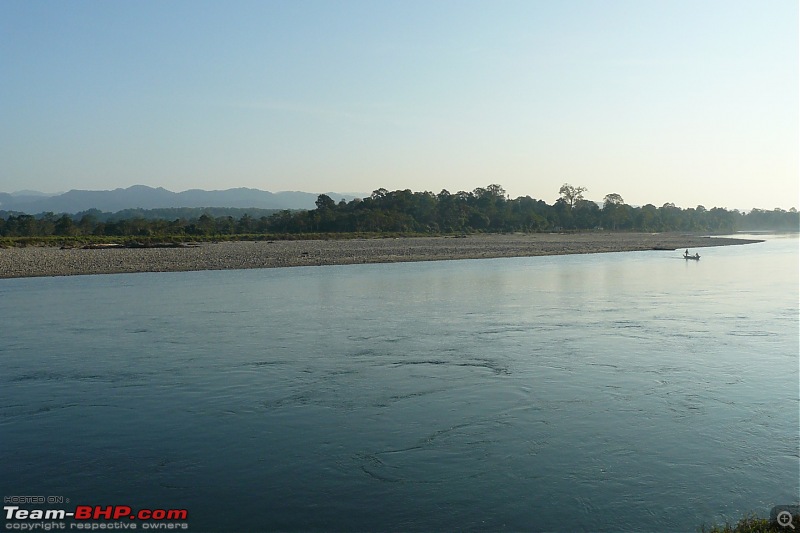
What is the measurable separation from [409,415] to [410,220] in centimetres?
10852

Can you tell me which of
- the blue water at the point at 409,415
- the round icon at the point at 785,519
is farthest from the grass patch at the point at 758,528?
the blue water at the point at 409,415

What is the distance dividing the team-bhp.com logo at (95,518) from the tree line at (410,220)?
8281cm

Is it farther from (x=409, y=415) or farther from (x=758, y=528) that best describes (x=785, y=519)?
(x=409, y=415)

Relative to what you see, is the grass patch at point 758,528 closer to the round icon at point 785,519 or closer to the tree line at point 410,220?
the round icon at point 785,519

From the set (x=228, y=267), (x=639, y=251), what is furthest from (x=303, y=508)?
(x=639, y=251)

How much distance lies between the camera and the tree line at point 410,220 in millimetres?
93938

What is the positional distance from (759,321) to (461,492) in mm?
15273

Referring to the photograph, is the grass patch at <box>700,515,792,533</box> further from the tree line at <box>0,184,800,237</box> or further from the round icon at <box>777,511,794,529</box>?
the tree line at <box>0,184,800,237</box>

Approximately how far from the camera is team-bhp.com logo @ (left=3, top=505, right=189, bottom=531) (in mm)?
6980

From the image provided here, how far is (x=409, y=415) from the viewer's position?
10.5 meters

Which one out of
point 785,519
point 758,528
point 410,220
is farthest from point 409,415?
point 410,220

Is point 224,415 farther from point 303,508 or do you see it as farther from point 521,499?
point 521,499

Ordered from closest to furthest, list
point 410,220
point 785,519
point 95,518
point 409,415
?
point 785,519
point 95,518
point 409,415
point 410,220

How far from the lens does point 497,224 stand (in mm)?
131375
